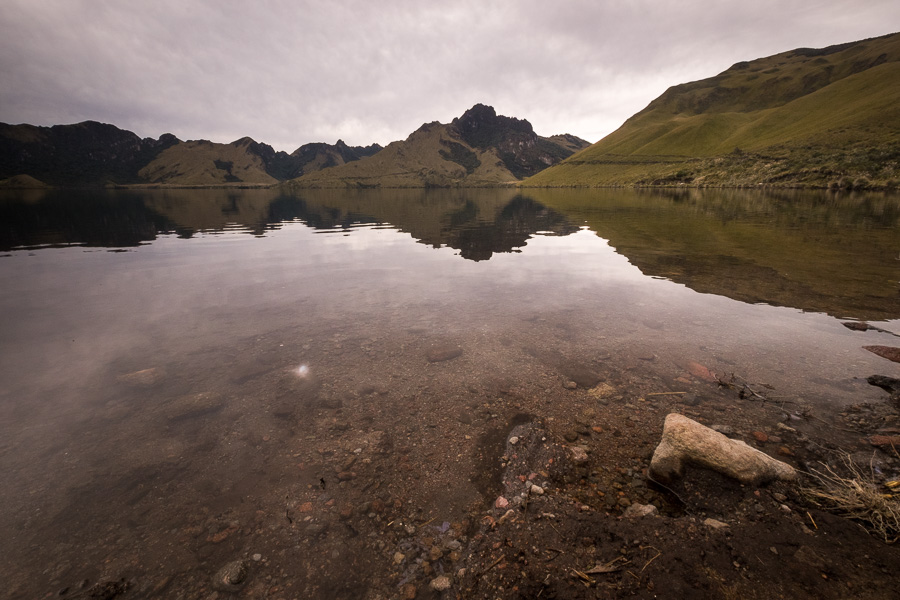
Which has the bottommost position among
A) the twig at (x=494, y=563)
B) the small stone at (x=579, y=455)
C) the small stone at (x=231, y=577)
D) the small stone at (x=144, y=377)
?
the small stone at (x=231, y=577)

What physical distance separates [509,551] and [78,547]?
20.2 feet

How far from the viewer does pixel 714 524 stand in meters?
4.84

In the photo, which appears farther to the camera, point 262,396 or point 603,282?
point 603,282

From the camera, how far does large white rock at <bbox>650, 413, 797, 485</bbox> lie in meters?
5.43

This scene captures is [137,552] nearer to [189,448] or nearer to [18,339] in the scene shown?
[189,448]

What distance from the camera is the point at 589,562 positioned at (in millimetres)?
4484

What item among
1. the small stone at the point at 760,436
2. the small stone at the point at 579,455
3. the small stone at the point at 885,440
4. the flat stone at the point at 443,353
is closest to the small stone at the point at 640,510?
the small stone at the point at 579,455

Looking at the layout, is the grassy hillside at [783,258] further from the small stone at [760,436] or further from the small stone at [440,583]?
the small stone at [440,583]

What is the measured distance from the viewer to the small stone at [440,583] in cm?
443

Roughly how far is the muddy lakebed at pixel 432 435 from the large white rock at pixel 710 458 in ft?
0.67

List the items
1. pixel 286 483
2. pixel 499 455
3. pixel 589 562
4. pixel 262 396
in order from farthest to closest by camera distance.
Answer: pixel 262 396
pixel 499 455
pixel 286 483
pixel 589 562

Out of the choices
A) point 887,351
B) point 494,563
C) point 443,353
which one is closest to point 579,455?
point 494,563

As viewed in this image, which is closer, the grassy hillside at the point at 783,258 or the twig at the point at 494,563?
the twig at the point at 494,563

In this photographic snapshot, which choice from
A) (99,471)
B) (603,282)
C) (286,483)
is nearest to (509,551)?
(286,483)
